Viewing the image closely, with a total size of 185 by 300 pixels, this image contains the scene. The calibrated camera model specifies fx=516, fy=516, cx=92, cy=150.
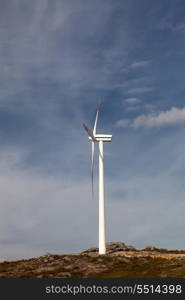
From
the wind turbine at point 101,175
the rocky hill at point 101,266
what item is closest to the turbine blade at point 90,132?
the wind turbine at point 101,175

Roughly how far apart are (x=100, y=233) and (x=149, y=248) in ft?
83.2

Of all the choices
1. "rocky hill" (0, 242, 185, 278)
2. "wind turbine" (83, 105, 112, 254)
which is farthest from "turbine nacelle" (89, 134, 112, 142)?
"rocky hill" (0, 242, 185, 278)

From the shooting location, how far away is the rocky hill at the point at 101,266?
93500 mm

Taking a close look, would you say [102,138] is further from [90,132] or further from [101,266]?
[101,266]

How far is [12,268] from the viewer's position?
11250cm

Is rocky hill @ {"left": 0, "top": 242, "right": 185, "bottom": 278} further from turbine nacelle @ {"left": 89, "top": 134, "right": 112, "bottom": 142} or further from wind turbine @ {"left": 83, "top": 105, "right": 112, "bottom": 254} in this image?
turbine nacelle @ {"left": 89, "top": 134, "right": 112, "bottom": 142}

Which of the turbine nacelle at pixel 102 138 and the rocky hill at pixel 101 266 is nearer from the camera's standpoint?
the rocky hill at pixel 101 266

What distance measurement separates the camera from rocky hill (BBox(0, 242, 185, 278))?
93500mm

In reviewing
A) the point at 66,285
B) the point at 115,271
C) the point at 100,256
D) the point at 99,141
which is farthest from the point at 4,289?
the point at 99,141

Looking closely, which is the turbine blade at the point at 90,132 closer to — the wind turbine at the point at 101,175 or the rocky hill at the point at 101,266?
the wind turbine at the point at 101,175

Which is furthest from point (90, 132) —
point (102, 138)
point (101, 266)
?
point (101, 266)

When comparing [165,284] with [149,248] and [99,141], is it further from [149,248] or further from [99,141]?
[149,248]

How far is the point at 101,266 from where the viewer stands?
10081 centimetres

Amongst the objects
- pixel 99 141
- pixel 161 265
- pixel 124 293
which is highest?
pixel 99 141
